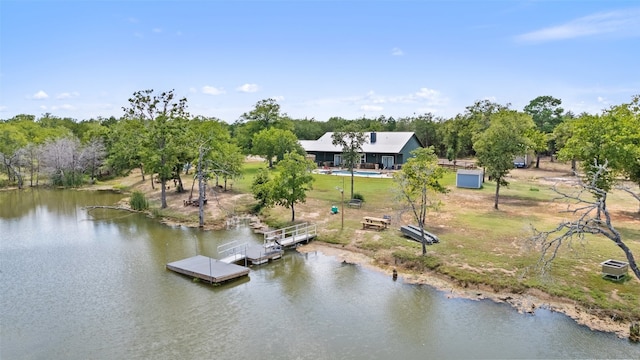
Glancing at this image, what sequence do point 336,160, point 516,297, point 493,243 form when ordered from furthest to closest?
point 336,160, point 493,243, point 516,297

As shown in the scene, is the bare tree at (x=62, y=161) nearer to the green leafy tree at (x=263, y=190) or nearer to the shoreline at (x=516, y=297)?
the green leafy tree at (x=263, y=190)

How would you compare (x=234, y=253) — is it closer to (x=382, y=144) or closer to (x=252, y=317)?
(x=252, y=317)

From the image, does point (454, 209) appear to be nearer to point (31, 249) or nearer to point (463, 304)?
point (463, 304)

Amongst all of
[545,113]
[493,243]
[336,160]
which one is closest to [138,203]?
[493,243]

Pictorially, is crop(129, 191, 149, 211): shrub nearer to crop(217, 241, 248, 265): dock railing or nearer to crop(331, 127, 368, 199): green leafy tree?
crop(217, 241, 248, 265): dock railing

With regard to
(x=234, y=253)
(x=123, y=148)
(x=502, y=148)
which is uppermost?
(x=123, y=148)

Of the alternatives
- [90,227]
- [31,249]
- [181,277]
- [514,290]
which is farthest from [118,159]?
[514,290]
